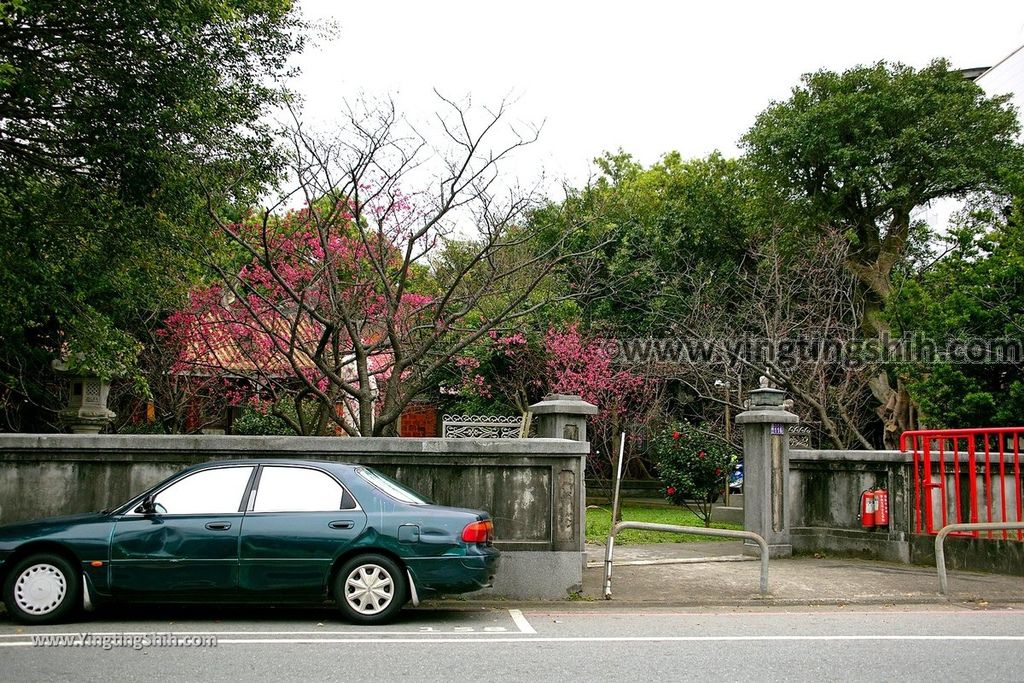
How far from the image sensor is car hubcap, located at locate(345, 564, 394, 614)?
8.07 m

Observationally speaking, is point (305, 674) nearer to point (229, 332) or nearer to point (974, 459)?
point (974, 459)

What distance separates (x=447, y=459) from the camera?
10156 mm

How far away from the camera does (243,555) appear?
8.03m

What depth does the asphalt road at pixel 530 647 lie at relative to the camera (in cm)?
626

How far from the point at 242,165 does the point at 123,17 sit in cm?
277

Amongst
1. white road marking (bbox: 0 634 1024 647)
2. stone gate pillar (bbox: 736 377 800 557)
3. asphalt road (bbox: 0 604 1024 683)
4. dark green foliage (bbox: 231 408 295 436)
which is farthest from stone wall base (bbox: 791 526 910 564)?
dark green foliage (bbox: 231 408 295 436)

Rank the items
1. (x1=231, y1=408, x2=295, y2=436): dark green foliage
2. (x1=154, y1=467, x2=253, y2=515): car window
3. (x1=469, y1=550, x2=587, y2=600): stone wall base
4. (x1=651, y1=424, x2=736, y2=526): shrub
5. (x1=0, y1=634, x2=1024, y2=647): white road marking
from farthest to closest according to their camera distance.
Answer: (x1=231, y1=408, x2=295, y2=436): dark green foliage < (x1=651, y1=424, x2=736, y2=526): shrub < (x1=469, y1=550, x2=587, y2=600): stone wall base < (x1=154, y1=467, x2=253, y2=515): car window < (x1=0, y1=634, x2=1024, y2=647): white road marking

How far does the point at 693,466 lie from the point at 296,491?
10.1 meters

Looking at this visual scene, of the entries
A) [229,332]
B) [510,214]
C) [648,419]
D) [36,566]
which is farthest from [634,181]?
[36,566]

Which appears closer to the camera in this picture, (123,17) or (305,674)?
(305,674)

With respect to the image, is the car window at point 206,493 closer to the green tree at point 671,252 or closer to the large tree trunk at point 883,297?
the green tree at point 671,252

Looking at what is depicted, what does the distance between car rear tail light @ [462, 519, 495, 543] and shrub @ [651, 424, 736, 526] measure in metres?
9.03

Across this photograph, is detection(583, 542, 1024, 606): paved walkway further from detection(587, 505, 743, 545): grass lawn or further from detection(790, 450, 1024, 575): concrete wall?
detection(587, 505, 743, 545): grass lawn

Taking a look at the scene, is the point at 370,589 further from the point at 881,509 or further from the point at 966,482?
the point at 966,482
